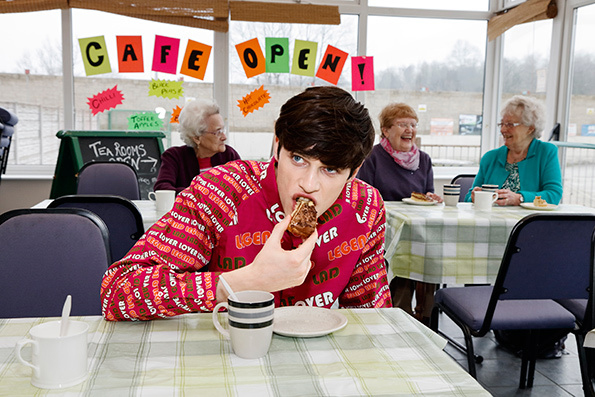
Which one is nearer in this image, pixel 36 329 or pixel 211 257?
pixel 36 329

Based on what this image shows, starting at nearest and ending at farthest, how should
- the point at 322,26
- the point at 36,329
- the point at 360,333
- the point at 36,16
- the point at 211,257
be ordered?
1. the point at 36,329
2. the point at 360,333
3. the point at 211,257
4. the point at 36,16
5. the point at 322,26

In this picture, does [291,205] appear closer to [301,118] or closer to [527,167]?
[301,118]

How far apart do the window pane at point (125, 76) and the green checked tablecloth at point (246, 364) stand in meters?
4.34

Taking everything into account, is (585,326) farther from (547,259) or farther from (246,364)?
(246,364)

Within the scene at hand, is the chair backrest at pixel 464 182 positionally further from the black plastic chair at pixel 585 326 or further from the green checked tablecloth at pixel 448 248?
the black plastic chair at pixel 585 326

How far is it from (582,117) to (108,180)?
12.2ft

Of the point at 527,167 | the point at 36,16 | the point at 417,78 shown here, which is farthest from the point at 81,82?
the point at 527,167

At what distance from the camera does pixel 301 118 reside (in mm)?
1064

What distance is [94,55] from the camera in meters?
4.72

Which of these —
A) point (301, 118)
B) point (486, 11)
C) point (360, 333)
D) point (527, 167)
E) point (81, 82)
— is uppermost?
point (486, 11)

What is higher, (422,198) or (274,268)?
(274,268)

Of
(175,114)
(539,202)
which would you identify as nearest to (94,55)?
(175,114)

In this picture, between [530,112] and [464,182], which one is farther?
[464,182]

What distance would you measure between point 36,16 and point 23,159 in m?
1.34
